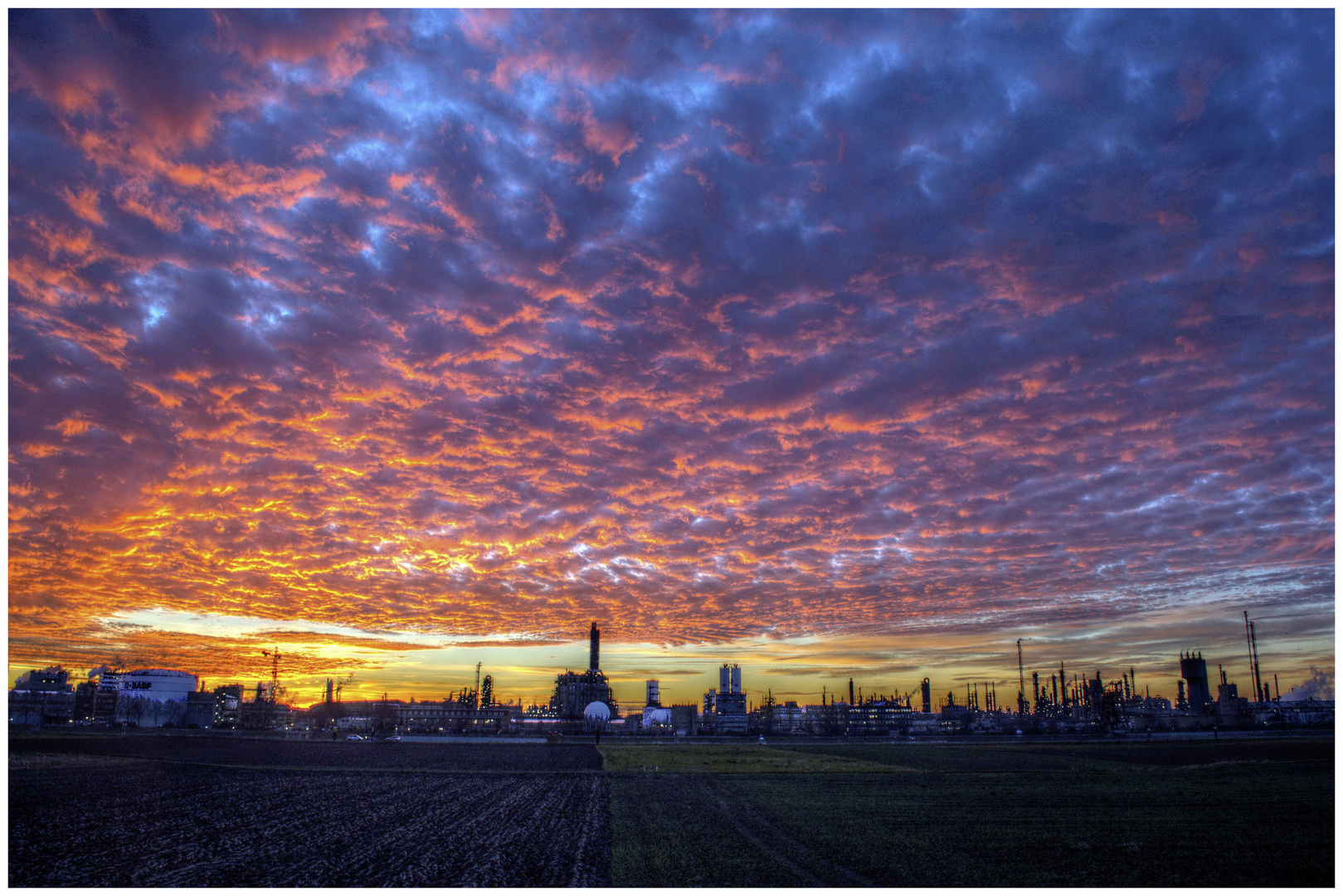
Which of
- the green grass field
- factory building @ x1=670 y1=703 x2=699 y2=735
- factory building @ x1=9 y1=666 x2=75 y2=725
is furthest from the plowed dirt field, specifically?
factory building @ x1=9 y1=666 x2=75 y2=725

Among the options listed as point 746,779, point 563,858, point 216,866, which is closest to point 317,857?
point 216,866

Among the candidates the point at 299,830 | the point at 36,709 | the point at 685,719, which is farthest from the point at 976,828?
the point at 36,709

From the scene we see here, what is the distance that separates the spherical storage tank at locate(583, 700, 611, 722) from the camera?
185625mm

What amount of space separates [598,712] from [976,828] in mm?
170922

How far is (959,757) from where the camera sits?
82.2 m

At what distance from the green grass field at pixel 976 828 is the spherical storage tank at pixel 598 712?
134281 millimetres

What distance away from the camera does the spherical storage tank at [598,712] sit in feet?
609

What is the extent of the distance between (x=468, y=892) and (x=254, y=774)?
45.7 m

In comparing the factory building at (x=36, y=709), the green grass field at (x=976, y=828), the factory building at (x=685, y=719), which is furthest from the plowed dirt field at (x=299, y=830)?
the factory building at (x=36, y=709)

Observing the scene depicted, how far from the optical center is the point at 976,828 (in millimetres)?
Answer: 29484

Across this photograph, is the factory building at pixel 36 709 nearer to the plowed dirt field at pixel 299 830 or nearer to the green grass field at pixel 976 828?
the plowed dirt field at pixel 299 830

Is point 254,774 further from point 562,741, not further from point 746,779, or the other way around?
point 562,741

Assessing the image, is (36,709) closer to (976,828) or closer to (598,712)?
(598,712)

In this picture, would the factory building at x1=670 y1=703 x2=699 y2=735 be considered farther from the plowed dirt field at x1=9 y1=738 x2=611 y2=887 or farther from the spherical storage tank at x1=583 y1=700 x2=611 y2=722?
the plowed dirt field at x1=9 y1=738 x2=611 y2=887
